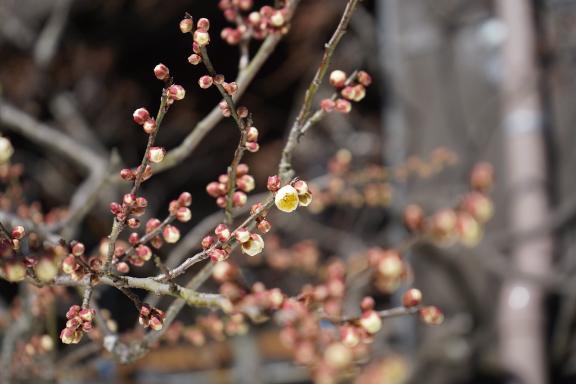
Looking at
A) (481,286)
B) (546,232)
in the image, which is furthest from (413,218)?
(481,286)

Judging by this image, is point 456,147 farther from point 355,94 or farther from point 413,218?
point 355,94

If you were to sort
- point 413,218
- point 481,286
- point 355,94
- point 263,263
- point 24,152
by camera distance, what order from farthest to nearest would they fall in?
point 263,263 < point 24,152 < point 481,286 < point 413,218 < point 355,94

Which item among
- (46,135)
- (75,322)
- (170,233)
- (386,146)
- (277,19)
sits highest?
(386,146)

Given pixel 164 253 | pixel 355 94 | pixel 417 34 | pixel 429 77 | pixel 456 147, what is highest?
pixel 417 34

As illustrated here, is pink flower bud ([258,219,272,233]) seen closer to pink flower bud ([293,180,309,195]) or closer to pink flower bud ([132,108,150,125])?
pink flower bud ([293,180,309,195])

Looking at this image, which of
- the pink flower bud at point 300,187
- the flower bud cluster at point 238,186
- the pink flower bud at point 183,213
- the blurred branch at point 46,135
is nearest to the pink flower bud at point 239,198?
the flower bud cluster at point 238,186

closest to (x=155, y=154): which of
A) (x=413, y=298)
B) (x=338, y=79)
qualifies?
(x=338, y=79)

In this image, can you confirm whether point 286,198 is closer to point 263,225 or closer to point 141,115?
point 263,225

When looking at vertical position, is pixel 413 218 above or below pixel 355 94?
above
